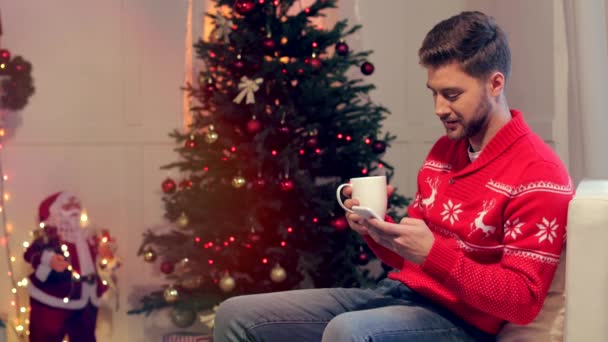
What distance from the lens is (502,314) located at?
149 centimetres

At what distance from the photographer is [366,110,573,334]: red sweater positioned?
148 cm

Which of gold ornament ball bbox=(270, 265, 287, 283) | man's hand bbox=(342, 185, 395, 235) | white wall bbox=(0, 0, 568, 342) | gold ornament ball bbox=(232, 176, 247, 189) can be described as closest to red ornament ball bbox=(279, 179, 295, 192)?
gold ornament ball bbox=(232, 176, 247, 189)

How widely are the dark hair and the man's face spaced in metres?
0.02

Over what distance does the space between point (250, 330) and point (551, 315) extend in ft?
2.15

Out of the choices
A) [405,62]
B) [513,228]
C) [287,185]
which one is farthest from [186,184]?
[513,228]

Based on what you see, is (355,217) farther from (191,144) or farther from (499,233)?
(191,144)

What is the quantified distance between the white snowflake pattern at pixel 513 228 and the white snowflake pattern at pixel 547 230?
0.12 ft

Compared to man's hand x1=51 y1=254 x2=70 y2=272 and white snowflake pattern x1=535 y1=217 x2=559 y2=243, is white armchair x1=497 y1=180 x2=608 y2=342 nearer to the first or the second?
white snowflake pattern x1=535 y1=217 x2=559 y2=243

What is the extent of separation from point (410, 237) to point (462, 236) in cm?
15

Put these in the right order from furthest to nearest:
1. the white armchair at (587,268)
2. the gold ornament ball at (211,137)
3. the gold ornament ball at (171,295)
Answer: the gold ornament ball at (171,295), the gold ornament ball at (211,137), the white armchair at (587,268)

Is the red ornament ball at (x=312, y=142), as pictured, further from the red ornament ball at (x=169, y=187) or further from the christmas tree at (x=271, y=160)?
the red ornament ball at (x=169, y=187)

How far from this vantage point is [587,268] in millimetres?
1421

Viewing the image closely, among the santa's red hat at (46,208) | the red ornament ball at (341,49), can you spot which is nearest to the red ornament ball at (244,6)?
the red ornament ball at (341,49)

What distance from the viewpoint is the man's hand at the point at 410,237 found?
5.06 feet
